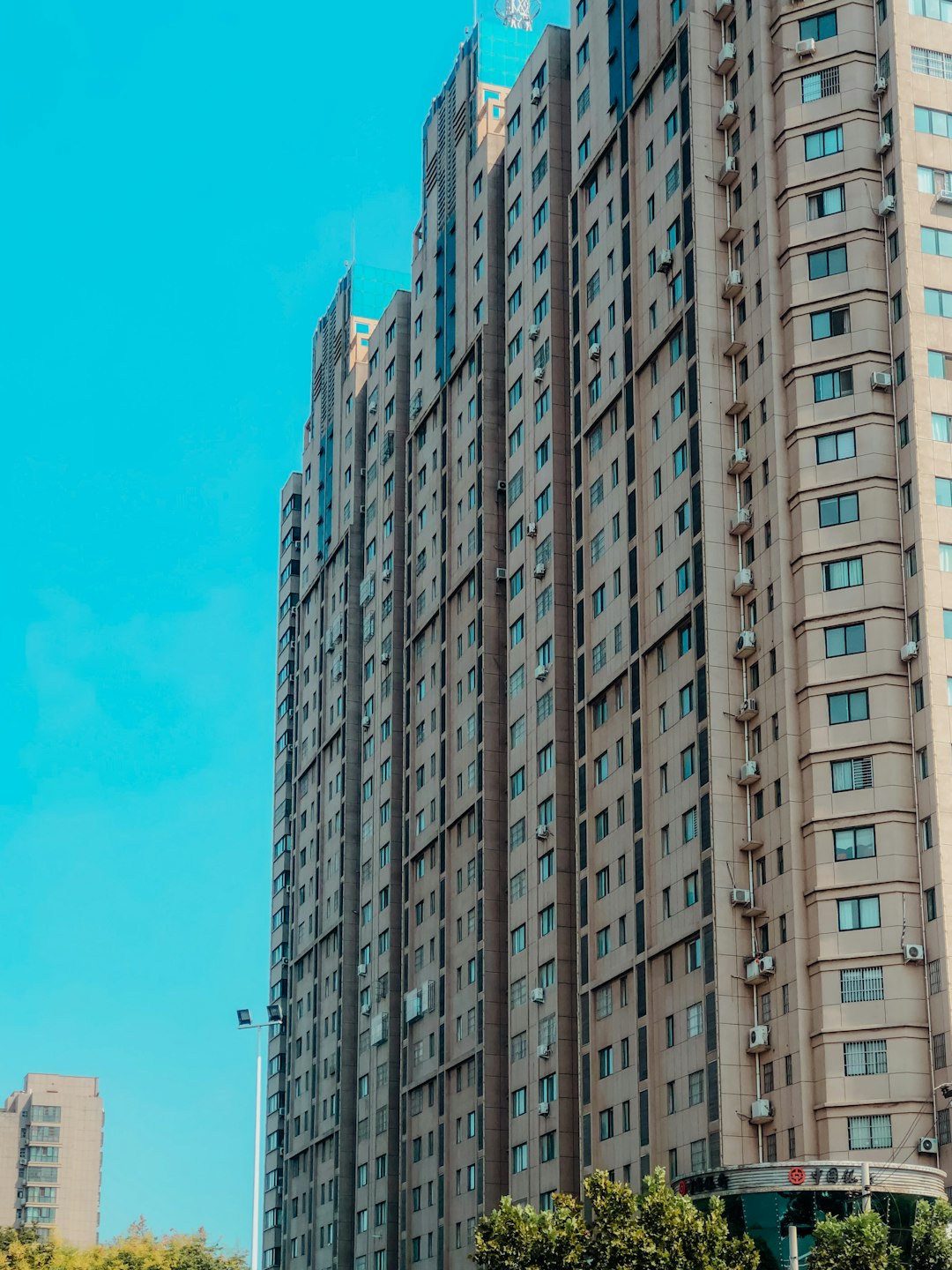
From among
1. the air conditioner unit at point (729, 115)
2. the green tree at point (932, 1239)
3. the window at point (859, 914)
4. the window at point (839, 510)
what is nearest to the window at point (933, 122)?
the air conditioner unit at point (729, 115)

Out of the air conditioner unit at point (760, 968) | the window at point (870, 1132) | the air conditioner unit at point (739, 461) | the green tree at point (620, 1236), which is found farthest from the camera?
the air conditioner unit at point (739, 461)

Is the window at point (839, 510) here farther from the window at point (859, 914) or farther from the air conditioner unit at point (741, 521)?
the window at point (859, 914)

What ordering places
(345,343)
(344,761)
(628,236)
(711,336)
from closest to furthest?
(711,336) < (628,236) < (344,761) < (345,343)

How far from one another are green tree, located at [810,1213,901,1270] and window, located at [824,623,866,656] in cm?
1921

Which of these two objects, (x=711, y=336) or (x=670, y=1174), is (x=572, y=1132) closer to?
(x=670, y=1174)

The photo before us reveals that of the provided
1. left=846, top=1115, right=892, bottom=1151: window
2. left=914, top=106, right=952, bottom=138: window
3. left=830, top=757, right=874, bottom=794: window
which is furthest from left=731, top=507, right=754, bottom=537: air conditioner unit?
left=846, top=1115, right=892, bottom=1151: window

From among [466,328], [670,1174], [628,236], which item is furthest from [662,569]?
[466,328]

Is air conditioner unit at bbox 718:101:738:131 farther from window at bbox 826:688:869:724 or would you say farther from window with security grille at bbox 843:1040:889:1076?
window with security grille at bbox 843:1040:889:1076

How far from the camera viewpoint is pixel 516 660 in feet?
298

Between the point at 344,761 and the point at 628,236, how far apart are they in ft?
138

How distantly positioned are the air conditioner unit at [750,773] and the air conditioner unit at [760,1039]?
7.96 metres

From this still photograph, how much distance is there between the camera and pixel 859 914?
63.3 metres

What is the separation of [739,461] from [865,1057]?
2099 centimetres

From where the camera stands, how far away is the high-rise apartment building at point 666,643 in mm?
64250
